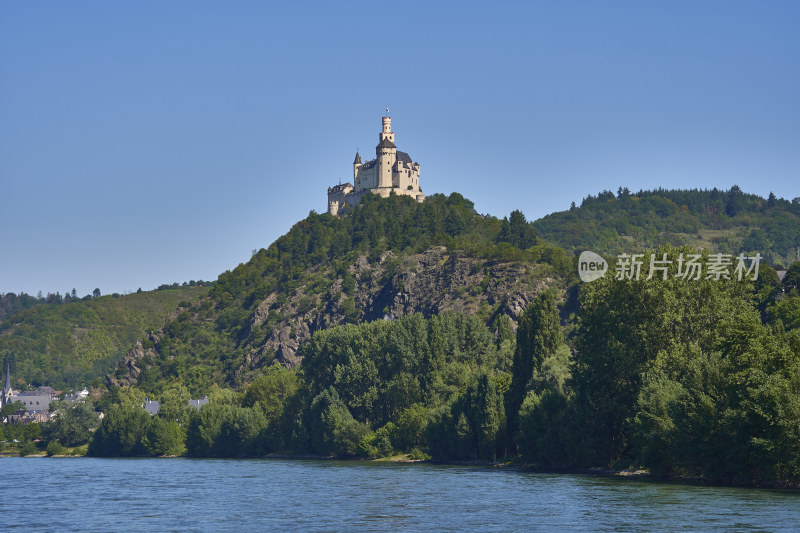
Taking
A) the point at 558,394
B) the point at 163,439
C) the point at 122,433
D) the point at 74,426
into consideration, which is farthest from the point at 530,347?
the point at 74,426

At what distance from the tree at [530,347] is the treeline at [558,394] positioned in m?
0.12

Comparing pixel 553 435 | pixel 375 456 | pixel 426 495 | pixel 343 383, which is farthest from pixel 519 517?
pixel 343 383

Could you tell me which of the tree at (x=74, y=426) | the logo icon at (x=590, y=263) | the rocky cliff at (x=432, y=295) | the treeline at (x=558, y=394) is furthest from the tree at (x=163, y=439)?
the rocky cliff at (x=432, y=295)

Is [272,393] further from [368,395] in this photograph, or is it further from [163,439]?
[368,395]

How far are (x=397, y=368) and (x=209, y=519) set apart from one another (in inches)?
2188

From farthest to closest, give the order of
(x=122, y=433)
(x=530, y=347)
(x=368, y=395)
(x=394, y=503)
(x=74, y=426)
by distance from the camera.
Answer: (x=74, y=426), (x=122, y=433), (x=368, y=395), (x=530, y=347), (x=394, y=503)

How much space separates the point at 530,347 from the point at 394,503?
3179 cm

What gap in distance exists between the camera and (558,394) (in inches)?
3009

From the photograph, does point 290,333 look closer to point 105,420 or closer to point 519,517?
point 105,420

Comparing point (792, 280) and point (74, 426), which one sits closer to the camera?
point (792, 280)

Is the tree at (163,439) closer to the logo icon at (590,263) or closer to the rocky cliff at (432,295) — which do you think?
the logo icon at (590,263)

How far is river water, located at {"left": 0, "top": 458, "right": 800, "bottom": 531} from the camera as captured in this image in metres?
45.9

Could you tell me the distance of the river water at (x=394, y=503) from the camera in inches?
1807

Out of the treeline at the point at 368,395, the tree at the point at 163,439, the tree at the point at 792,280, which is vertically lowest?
the tree at the point at 163,439
